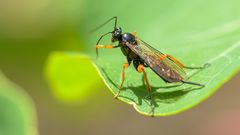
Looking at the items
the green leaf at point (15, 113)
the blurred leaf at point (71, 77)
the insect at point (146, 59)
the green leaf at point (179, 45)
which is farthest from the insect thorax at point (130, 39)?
the green leaf at point (15, 113)

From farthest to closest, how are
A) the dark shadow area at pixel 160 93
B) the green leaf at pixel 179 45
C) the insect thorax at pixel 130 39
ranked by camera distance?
1. the insect thorax at pixel 130 39
2. the dark shadow area at pixel 160 93
3. the green leaf at pixel 179 45

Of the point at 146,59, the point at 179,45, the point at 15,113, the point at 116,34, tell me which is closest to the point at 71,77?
the point at 116,34

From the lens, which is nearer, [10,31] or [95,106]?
[10,31]

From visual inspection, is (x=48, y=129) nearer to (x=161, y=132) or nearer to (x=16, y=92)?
(x=161, y=132)

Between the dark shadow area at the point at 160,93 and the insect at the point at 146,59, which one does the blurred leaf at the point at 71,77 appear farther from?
the dark shadow area at the point at 160,93

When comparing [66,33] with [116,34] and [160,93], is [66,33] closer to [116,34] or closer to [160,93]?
[116,34]

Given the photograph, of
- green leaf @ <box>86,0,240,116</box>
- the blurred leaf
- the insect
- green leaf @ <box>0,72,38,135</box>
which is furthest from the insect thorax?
green leaf @ <box>0,72,38,135</box>

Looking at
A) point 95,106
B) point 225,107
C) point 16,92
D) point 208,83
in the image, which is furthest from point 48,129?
point 208,83
